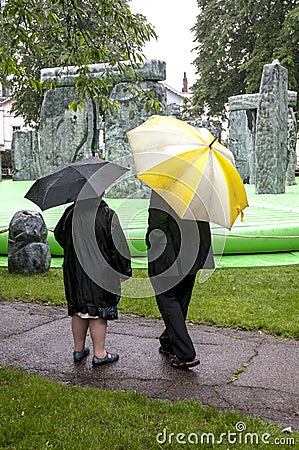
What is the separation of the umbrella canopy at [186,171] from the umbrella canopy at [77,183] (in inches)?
12.8

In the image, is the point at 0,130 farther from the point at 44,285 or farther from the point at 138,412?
the point at 138,412

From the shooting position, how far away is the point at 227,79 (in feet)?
108

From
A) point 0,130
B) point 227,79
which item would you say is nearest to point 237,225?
point 227,79

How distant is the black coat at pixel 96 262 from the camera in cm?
448

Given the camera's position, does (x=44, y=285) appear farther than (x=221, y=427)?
Yes

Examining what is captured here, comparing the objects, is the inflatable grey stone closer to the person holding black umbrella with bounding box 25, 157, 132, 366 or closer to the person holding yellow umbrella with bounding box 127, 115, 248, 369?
the person holding black umbrella with bounding box 25, 157, 132, 366

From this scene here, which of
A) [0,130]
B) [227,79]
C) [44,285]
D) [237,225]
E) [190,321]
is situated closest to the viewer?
[190,321]

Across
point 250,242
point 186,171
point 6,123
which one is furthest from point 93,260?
point 6,123

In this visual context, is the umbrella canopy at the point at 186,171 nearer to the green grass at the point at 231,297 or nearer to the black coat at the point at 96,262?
the black coat at the point at 96,262

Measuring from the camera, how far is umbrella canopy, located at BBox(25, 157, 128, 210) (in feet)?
14.5

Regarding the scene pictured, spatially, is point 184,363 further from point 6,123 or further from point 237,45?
point 6,123

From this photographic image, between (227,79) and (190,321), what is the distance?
95.0 ft

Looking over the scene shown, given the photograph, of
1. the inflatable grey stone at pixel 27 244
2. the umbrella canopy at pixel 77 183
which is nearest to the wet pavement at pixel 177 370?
the umbrella canopy at pixel 77 183

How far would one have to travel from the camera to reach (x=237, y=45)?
33.0 m
